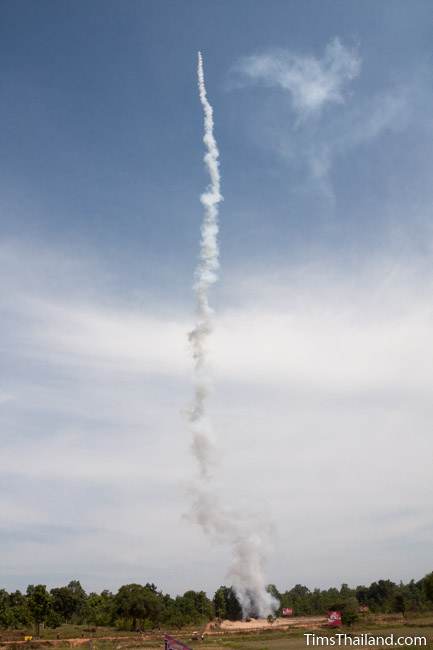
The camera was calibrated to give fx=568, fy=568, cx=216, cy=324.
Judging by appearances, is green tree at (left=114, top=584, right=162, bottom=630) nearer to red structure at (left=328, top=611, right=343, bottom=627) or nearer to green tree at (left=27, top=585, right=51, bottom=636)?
green tree at (left=27, top=585, right=51, bottom=636)

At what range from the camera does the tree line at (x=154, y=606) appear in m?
97.1

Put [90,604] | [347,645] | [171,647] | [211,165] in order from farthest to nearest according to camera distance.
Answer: [90,604], [211,165], [347,645], [171,647]

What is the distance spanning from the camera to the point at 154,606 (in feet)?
339

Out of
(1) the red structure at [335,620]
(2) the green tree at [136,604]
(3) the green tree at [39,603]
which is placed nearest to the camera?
(1) the red structure at [335,620]

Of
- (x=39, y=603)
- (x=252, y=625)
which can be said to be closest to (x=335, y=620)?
(x=252, y=625)

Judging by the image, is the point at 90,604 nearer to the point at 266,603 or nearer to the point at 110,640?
the point at 266,603

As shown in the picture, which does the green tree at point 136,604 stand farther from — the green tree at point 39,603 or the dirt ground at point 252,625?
the green tree at point 39,603

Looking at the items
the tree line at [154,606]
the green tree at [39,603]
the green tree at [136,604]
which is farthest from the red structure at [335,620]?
the green tree at [39,603]

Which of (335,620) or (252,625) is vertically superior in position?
(335,620)

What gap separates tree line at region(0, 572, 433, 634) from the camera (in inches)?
3824

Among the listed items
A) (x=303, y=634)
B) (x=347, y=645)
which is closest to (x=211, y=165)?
(x=347, y=645)

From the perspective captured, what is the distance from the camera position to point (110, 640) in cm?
A: 7788

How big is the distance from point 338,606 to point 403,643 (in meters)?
50.7

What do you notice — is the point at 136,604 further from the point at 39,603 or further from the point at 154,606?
the point at 39,603
